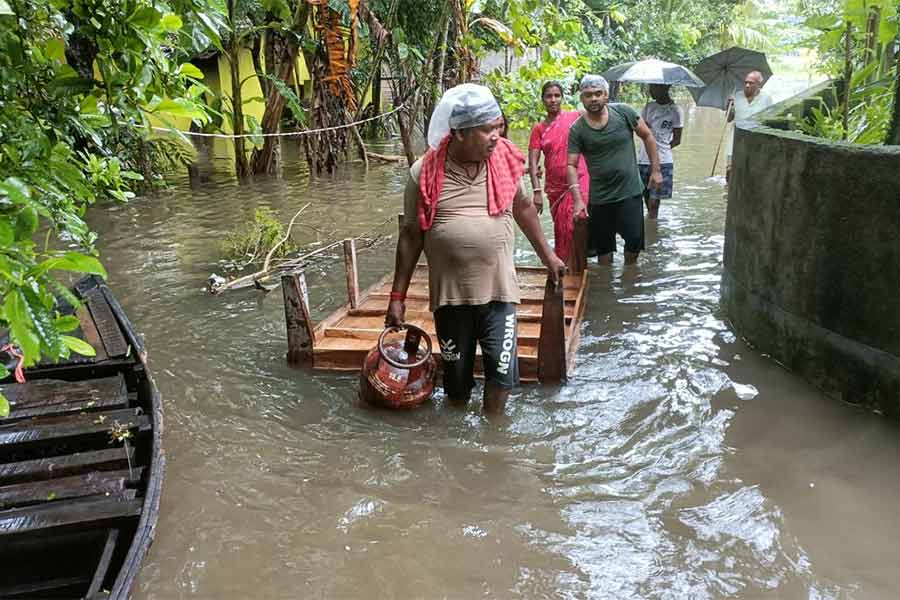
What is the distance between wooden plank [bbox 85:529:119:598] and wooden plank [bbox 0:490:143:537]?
78 millimetres

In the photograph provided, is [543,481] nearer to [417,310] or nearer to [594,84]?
[417,310]

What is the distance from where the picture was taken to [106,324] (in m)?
4.57

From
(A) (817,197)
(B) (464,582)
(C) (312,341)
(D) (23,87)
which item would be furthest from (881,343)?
(D) (23,87)

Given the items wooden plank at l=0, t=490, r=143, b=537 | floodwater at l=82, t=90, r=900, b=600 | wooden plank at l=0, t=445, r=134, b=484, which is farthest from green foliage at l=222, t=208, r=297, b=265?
wooden plank at l=0, t=490, r=143, b=537

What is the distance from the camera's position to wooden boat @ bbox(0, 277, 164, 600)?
2.58 m

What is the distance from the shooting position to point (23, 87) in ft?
7.56

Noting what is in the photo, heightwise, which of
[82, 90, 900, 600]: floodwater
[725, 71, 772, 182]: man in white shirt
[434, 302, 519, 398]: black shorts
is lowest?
[82, 90, 900, 600]: floodwater

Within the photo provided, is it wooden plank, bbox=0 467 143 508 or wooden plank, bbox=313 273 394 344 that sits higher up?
wooden plank, bbox=313 273 394 344

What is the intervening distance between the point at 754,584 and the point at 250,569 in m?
1.94

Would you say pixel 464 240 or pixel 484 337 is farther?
pixel 484 337

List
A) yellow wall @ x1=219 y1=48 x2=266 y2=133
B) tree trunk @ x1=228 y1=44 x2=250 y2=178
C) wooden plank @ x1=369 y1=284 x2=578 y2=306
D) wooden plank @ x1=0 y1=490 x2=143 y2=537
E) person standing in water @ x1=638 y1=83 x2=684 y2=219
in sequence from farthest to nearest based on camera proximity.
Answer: yellow wall @ x1=219 y1=48 x2=266 y2=133
tree trunk @ x1=228 y1=44 x2=250 y2=178
person standing in water @ x1=638 y1=83 x2=684 y2=219
wooden plank @ x1=369 y1=284 x2=578 y2=306
wooden plank @ x1=0 y1=490 x2=143 y2=537

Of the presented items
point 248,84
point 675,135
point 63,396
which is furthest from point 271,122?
point 63,396

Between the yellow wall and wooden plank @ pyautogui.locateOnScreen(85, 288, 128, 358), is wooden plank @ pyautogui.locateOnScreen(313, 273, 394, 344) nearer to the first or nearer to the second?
wooden plank @ pyautogui.locateOnScreen(85, 288, 128, 358)

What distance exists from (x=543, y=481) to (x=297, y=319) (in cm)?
188
